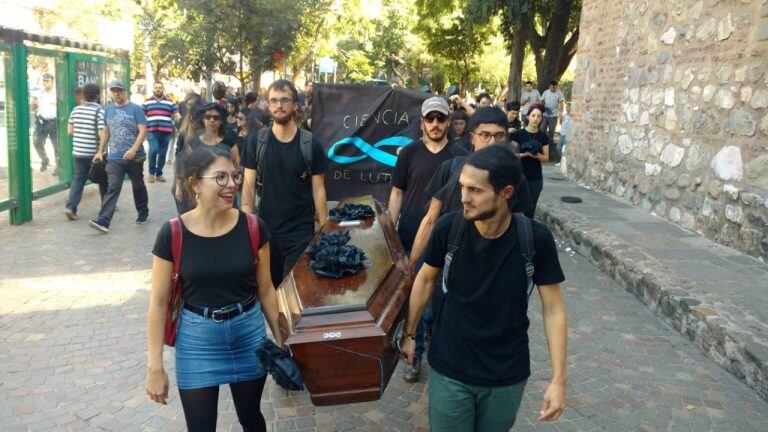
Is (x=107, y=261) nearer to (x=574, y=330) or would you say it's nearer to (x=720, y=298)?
(x=574, y=330)

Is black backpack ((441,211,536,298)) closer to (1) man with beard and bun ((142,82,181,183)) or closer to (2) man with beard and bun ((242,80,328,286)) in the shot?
(2) man with beard and bun ((242,80,328,286))

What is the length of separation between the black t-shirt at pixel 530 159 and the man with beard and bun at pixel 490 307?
3.88m

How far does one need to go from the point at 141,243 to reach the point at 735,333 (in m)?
6.04

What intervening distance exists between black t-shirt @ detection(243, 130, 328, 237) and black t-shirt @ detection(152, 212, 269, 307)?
4.80 feet

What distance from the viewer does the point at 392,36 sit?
48688 millimetres

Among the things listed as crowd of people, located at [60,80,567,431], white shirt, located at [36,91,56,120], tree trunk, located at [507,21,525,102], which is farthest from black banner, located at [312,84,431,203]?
tree trunk, located at [507,21,525,102]

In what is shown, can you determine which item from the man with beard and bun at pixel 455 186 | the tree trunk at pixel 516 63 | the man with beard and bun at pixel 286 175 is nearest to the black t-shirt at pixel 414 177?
the man with beard and bun at pixel 455 186

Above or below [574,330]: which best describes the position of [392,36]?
above

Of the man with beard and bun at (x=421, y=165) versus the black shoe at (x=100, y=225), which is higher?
the man with beard and bun at (x=421, y=165)

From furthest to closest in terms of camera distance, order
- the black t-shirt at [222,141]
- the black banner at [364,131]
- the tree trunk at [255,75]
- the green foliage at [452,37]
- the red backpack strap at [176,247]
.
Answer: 1. the green foliage at [452,37]
2. the tree trunk at [255,75]
3. the black banner at [364,131]
4. the black t-shirt at [222,141]
5. the red backpack strap at [176,247]

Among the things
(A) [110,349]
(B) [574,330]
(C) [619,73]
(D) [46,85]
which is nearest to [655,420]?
(B) [574,330]

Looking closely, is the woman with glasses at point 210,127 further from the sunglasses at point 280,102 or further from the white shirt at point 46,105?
the white shirt at point 46,105

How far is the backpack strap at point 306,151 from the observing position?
409cm

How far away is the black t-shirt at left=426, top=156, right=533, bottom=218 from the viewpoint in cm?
337
